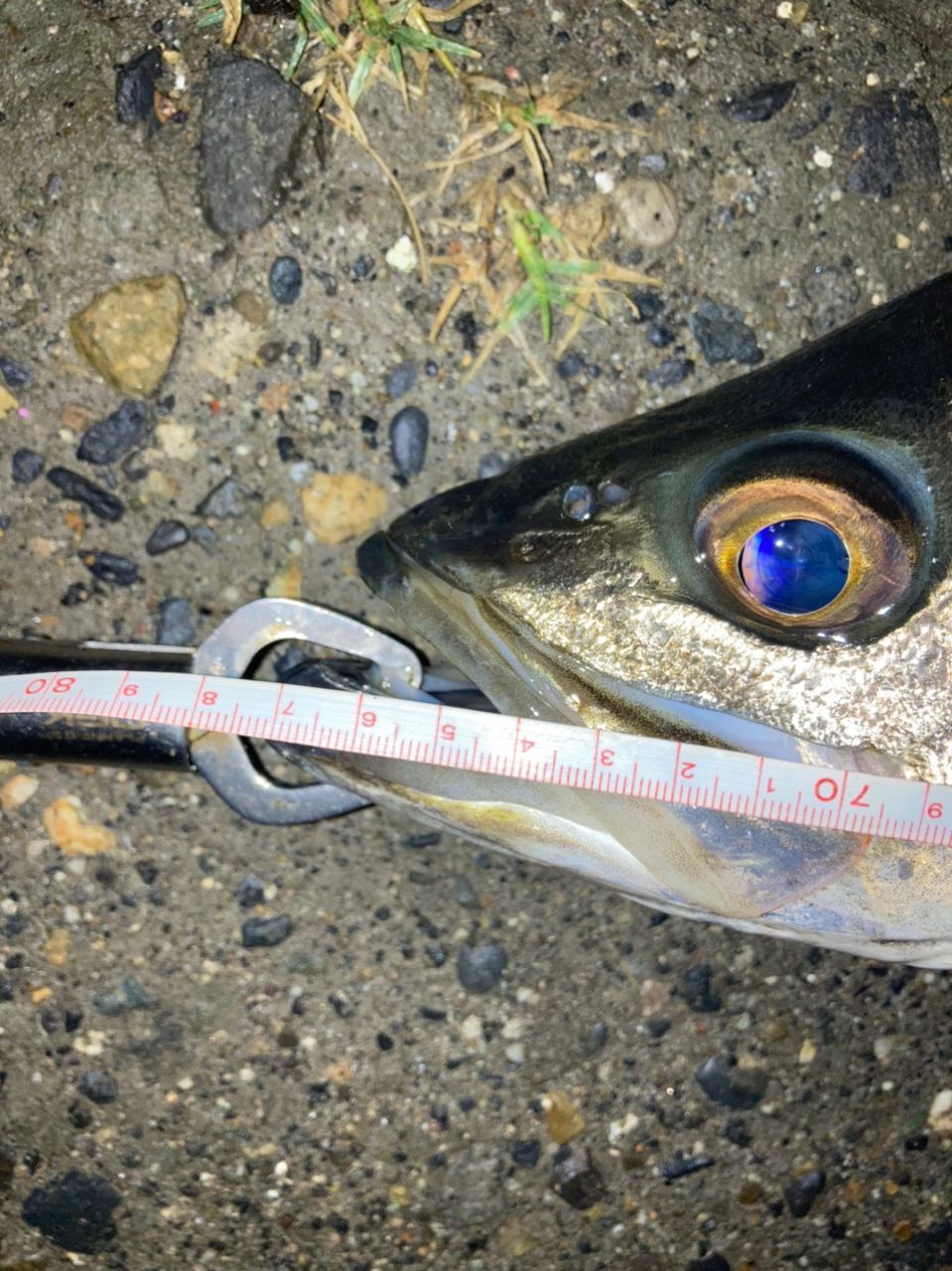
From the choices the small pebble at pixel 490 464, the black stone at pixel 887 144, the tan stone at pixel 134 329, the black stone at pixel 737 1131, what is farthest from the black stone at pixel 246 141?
the black stone at pixel 737 1131

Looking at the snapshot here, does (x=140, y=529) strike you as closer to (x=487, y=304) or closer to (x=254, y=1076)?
(x=487, y=304)

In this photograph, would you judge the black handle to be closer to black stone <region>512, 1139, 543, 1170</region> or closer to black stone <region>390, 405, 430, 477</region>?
black stone <region>390, 405, 430, 477</region>

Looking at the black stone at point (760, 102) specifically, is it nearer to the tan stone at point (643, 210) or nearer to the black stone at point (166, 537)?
the tan stone at point (643, 210)

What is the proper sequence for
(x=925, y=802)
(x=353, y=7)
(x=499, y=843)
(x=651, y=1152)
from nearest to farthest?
(x=925, y=802), (x=499, y=843), (x=353, y=7), (x=651, y=1152)

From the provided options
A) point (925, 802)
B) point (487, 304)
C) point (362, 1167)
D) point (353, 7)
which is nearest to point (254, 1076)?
point (362, 1167)

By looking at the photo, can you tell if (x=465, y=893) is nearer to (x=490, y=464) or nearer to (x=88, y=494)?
(x=490, y=464)

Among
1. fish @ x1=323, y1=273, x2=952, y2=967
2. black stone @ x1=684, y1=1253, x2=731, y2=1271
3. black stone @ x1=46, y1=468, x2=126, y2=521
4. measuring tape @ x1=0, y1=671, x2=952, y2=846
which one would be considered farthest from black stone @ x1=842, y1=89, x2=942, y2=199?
black stone @ x1=684, y1=1253, x2=731, y2=1271

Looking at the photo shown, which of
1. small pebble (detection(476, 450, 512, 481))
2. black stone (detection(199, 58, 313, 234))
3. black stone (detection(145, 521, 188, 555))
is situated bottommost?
black stone (detection(145, 521, 188, 555))
